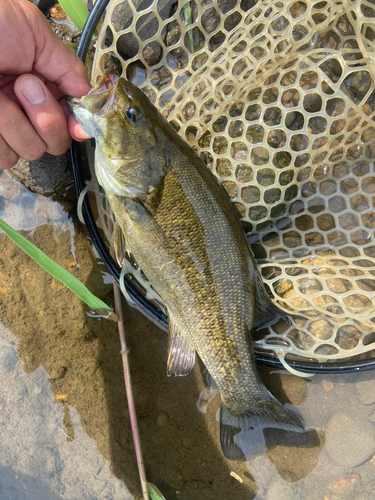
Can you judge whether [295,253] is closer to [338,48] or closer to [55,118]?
[338,48]

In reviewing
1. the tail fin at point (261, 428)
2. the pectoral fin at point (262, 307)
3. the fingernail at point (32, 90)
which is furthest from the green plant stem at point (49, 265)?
the tail fin at point (261, 428)

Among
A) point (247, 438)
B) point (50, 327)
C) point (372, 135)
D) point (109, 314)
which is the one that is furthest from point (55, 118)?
point (247, 438)

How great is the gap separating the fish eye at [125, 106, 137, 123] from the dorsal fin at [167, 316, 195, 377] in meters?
1.32

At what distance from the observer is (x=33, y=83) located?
1902 mm

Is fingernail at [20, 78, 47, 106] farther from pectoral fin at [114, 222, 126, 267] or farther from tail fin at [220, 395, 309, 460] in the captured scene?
tail fin at [220, 395, 309, 460]

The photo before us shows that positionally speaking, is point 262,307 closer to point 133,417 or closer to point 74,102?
point 133,417

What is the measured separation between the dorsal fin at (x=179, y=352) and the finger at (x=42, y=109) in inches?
55.2

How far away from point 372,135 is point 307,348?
170cm

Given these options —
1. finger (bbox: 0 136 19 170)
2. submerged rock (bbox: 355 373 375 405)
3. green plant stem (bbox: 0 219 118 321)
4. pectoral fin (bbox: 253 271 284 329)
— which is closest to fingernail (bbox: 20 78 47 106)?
finger (bbox: 0 136 19 170)

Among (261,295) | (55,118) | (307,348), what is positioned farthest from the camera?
(307,348)

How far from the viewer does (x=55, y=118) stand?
6.54ft

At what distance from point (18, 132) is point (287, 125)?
1.83 meters

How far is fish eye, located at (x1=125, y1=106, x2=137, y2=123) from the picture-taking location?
6.46 ft

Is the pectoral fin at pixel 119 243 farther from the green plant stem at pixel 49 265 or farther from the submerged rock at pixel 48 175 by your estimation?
the submerged rock at pixel 48 175
